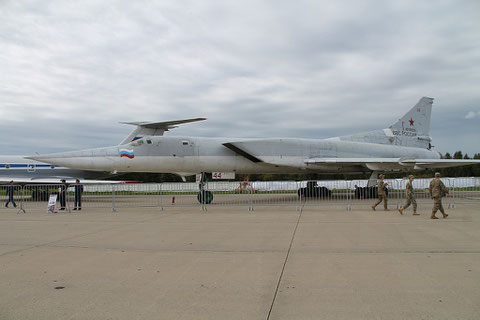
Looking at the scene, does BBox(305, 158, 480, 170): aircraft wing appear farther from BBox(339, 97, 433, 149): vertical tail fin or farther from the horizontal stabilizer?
BBox(339, 97, 433, 149): vertical tail fin

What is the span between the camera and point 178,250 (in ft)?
19.6

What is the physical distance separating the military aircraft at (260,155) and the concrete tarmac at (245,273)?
6.19 m

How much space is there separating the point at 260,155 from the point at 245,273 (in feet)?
37.0

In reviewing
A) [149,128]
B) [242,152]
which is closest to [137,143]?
[242,152]

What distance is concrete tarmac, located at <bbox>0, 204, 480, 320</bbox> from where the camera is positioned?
3311 mm

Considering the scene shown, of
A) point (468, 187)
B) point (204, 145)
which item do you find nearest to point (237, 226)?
point (204, 145)

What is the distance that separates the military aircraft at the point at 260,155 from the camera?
1415cm

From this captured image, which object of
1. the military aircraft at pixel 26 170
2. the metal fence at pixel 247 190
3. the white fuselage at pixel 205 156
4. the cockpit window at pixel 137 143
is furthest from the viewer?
the military aircraft at pixel 26 170

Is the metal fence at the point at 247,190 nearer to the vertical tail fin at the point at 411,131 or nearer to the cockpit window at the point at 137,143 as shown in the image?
the cockpit window at the point at 137,143

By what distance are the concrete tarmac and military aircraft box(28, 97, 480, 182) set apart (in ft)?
20.3

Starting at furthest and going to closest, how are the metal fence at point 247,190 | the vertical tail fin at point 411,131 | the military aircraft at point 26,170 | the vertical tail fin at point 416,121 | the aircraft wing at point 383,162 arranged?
the military aircraft at point 26,170, the vertical tail fin at point 416,121, the vertical tail fin at point 411,131, the aircraft wing at point 383,162, the metal fence at point 247,190

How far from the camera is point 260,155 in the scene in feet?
51.4

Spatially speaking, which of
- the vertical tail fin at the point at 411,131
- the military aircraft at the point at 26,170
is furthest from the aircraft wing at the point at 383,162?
the military aircraft at the point at 26,170

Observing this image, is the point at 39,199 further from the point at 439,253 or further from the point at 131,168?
Result: the point at 439,253
